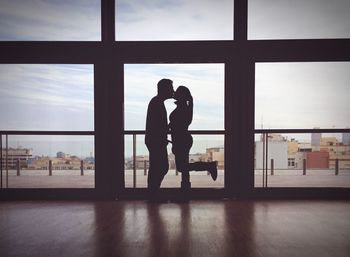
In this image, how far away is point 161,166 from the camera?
3.90 m

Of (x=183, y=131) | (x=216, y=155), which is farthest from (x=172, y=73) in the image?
(x=216, y=155)

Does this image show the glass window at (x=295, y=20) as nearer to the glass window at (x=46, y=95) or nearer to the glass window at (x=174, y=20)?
the glass window at (x=174, y=20)

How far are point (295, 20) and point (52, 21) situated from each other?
10.8 feet

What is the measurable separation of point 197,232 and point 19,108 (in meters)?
A: 3.05

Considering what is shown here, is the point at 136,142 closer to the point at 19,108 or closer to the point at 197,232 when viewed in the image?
the point at 19,108

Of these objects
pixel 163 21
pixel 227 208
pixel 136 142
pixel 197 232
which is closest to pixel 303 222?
pixel 227 208

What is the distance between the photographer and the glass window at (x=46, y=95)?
4176mm

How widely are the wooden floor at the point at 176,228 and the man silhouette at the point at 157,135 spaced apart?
1.21ft

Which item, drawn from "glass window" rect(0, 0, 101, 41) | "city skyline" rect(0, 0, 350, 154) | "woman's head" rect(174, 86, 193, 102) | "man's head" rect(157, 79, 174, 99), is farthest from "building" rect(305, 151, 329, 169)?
"glass window" rect(0, 0, 101, 41)

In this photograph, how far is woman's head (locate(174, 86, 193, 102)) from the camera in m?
3.89

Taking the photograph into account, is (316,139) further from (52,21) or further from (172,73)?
(52,21)

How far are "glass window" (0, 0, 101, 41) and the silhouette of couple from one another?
1.25 metres

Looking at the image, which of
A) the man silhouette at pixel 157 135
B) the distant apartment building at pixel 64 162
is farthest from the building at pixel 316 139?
the distant apartment building at pixel 64 162

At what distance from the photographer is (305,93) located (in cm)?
415
